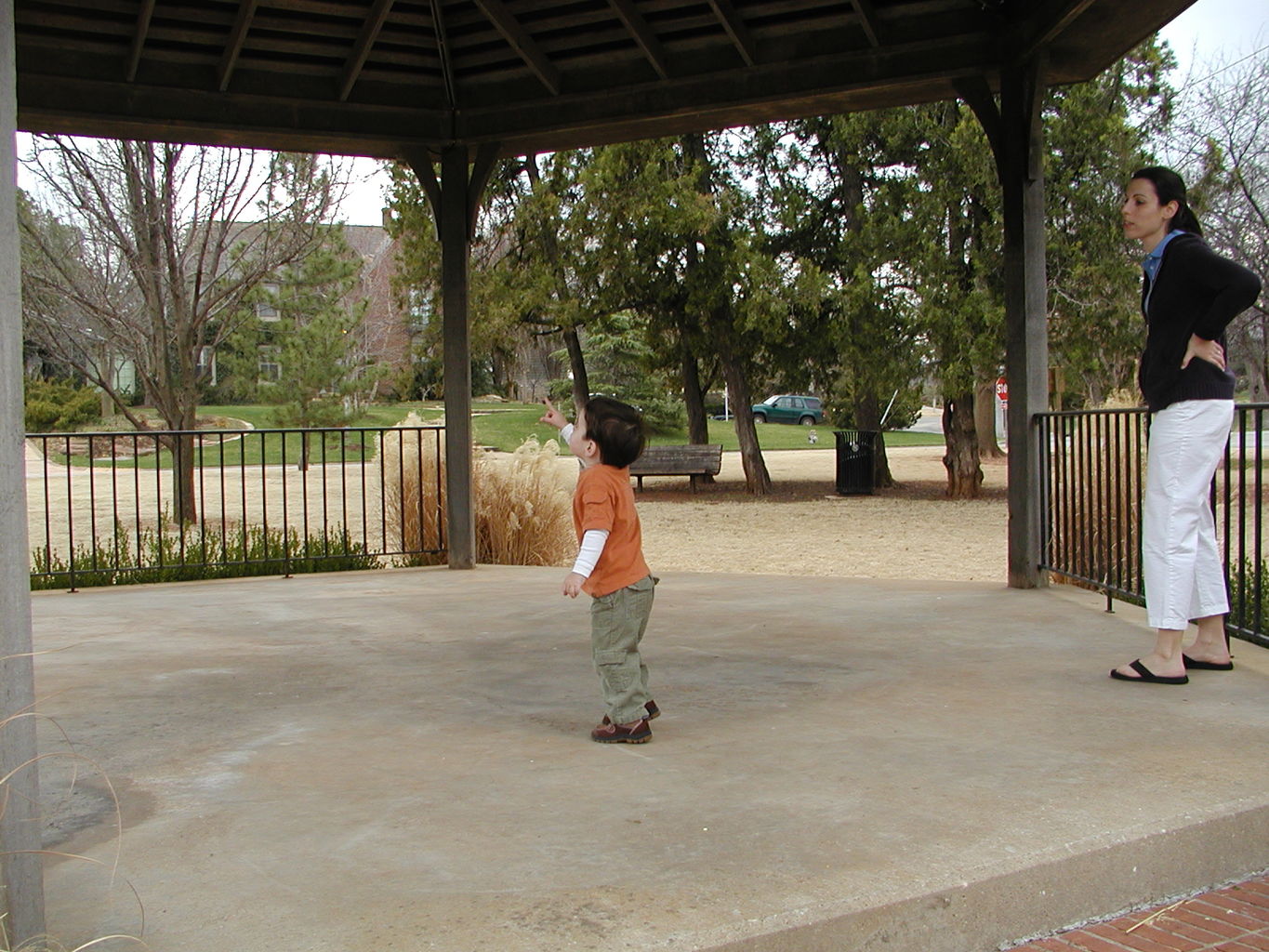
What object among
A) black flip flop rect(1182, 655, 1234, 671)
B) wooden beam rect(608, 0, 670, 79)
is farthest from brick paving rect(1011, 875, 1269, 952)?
wooden beam rect(608, 0, 670, 79)

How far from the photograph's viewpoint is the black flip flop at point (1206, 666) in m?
4.58

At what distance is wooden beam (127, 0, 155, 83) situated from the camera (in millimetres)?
6441

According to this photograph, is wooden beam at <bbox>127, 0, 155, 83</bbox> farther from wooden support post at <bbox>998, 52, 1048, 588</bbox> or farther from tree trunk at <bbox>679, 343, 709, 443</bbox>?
tree trunk at <bbox>679, 343, 709, 443</bbox>

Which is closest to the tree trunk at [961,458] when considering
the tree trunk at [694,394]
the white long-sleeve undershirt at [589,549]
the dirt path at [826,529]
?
the dirt path at [826,529]

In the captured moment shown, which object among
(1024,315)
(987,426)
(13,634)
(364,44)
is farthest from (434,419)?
(13,634)

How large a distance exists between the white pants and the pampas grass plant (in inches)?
230

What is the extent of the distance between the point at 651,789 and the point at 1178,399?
2.37m

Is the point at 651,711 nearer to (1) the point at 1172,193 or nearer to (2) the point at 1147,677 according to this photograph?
(2) the point at 1147,677

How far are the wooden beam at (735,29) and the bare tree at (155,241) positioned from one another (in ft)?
26.9

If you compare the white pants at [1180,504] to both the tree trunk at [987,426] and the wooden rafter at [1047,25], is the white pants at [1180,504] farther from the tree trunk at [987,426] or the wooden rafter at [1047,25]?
the tree trunk at [987,426]

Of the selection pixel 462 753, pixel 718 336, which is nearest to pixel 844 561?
pixel 718 336

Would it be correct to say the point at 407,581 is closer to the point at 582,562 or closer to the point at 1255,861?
the point at 582,562

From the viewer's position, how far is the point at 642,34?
268 inches

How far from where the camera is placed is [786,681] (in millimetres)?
4527
